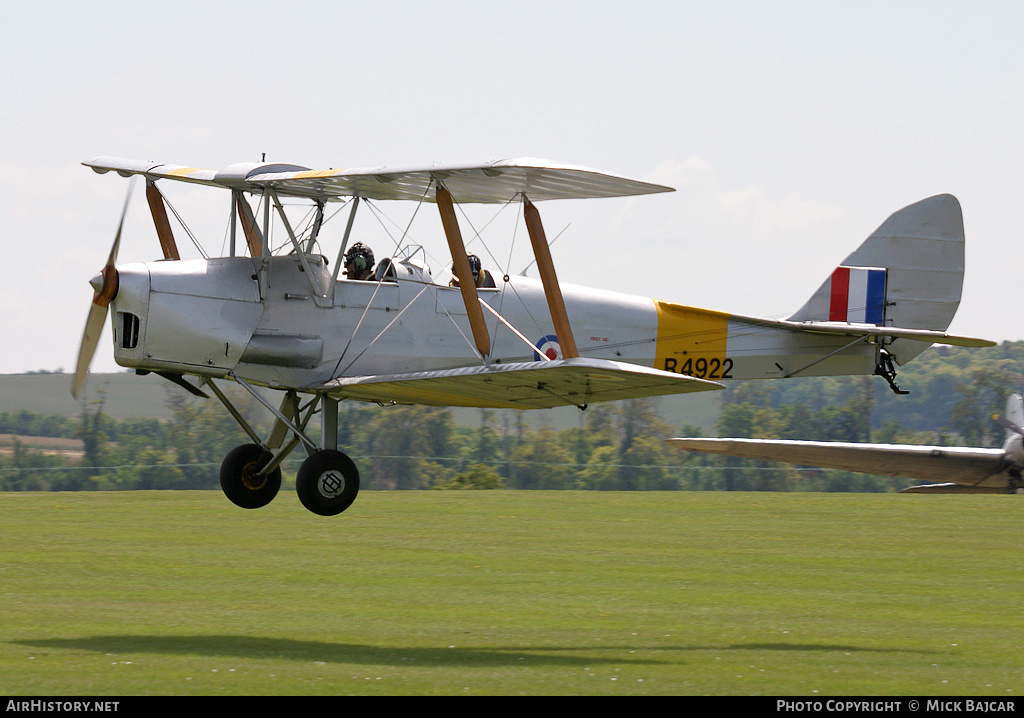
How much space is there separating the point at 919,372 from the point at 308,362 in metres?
119

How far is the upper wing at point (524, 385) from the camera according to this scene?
1267 centimetres

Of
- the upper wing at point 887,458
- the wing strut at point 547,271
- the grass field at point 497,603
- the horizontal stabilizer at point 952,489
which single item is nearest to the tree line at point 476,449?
the grass field at point 497,603

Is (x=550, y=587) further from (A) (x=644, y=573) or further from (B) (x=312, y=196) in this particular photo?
(B) (x=312, y=196)

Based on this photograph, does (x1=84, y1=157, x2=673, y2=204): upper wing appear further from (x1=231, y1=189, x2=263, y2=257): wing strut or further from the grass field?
the grass field

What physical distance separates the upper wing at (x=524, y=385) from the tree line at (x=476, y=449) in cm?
5704

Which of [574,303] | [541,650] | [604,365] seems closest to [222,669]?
[541,650]

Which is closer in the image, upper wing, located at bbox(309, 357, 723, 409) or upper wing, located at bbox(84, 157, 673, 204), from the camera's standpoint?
upper wing, located at bbox(309, 357, 723, 409)

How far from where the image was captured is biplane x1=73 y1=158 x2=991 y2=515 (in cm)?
1405

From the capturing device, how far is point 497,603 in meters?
20.4

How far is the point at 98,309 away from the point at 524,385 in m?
4.84

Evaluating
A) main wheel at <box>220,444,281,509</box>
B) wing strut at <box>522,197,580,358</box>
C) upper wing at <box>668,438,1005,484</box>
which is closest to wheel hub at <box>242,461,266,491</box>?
main wheel at <box>220,444,281,509</box>

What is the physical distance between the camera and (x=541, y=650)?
1507 centimetres

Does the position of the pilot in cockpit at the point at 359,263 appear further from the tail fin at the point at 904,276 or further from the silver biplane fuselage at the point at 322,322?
the tail fin at the point at 904,276

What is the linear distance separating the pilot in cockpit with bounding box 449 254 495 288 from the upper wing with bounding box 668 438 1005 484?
14.5 ft
